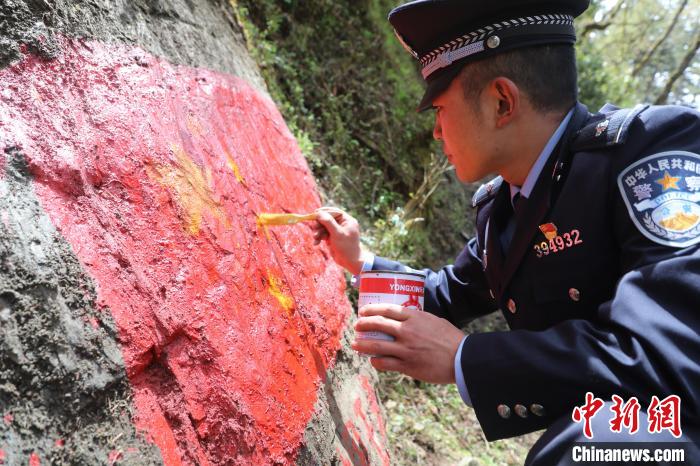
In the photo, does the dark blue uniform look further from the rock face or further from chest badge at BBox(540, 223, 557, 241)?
the rock face

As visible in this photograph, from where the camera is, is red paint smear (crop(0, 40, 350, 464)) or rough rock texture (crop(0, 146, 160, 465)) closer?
rough rock texture (crop(0, 146, 160, 465))

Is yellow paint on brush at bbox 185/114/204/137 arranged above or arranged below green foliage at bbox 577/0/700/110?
above

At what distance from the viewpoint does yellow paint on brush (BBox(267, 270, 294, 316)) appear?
175cm

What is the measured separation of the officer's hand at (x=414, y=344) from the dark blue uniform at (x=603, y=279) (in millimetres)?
59

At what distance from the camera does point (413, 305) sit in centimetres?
148

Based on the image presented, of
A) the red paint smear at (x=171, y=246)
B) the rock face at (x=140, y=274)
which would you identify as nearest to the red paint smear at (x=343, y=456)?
the rock face at (x=140, y=274)

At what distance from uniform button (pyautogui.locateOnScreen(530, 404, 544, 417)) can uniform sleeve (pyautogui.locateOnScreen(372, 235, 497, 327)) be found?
89 centimetres

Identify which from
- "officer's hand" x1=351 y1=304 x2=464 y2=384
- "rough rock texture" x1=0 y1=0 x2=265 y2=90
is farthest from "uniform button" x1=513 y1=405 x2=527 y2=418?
"rough rock texture" x1=0 y1=0 x2=265 y2=90

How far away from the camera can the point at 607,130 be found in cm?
142

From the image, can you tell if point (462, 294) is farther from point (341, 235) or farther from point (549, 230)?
point (549, 230)

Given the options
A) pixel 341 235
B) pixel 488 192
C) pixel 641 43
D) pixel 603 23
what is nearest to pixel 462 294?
pixel 488 192

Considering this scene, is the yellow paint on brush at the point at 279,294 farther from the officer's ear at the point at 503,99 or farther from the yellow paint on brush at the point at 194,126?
the officer's ear at the point at 503,99

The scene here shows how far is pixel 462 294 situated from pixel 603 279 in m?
0.78

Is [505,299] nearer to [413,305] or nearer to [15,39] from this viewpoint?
[413,305]
